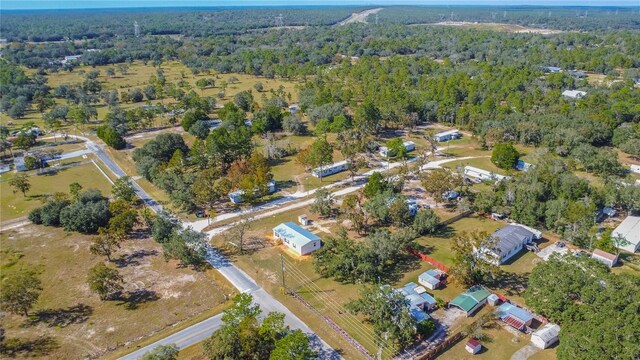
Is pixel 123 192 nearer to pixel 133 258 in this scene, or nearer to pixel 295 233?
pixel 133 258

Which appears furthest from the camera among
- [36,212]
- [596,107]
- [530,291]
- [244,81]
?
[244,81]

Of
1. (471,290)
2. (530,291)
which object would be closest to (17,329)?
(471,290)

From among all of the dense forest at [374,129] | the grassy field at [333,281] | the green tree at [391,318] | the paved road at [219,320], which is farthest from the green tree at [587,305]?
the paved road at [219,320]

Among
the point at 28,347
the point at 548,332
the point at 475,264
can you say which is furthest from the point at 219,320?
the point at 548,332

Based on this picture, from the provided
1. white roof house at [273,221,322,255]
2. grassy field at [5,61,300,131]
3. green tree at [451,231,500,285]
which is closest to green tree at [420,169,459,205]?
green tree at [451,231,500,285]

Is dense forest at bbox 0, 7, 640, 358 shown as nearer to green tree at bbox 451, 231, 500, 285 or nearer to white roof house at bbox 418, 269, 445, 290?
green tree at bbox 451, 231, 500, 285

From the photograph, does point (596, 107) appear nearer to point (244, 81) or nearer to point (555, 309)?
point (555, 309)
